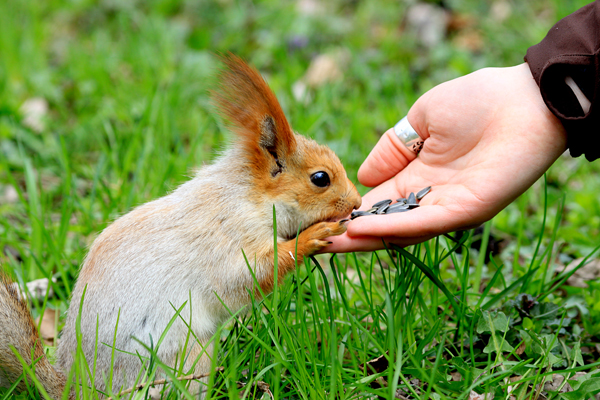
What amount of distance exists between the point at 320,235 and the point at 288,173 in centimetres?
30

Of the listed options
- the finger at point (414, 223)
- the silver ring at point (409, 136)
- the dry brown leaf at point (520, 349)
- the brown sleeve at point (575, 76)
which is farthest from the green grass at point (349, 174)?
the silver ring at point (409, 136)

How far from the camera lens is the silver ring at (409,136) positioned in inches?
80.3

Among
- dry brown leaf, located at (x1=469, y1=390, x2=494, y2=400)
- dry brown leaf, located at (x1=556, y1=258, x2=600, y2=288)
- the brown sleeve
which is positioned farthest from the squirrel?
dry brown leaf, located at (x1=556, y1=258, x2=600, y2=288)

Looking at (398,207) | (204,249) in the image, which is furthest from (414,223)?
(204,249)

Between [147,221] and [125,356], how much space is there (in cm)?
44

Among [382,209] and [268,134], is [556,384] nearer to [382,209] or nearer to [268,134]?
[382,209]

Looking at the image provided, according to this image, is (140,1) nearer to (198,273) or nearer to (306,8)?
(306,8)

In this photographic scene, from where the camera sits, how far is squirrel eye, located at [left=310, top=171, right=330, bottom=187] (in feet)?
6.20

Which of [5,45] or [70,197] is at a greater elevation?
[5,45]

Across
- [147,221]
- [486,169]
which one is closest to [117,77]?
[147,221]

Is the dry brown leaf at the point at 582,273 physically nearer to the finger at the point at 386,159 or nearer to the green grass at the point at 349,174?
the green grass at the point at 349,174

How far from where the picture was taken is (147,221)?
1.82 metres

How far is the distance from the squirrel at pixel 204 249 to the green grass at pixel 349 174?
10cm

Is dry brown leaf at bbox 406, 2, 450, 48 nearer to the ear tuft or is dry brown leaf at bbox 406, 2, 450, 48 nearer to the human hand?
→ the human hand
